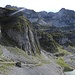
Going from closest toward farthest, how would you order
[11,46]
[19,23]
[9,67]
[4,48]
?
[9,67], [4,48], [11,46], [19,23]

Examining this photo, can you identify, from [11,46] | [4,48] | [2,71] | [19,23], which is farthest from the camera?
[19,23]

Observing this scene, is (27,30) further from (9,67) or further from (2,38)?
(9,67)

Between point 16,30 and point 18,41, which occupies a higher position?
point 16,30

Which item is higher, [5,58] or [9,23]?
[9,23]

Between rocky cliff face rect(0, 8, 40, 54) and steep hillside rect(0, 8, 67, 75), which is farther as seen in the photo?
rocky cliff face rect(0, 8, 40, 54)

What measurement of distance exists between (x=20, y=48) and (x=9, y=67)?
2062 inches

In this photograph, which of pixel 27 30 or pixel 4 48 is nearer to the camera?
pixel 4 48

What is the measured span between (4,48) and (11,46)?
36.4 feet

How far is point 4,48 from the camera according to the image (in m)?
126

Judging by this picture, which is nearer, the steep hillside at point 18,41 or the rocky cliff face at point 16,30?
the steep hillside at point 18,41

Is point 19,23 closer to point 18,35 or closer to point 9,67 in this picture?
point 18,35

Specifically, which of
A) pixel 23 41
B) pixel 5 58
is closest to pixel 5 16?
pixel 23 41

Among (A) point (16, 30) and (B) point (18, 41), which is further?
(A) point (16, 30)

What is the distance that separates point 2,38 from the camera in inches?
5492
